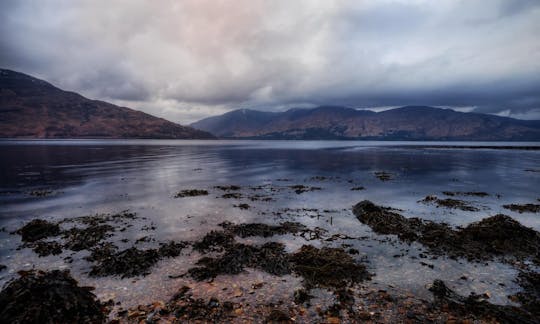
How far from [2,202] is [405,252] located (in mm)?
34466

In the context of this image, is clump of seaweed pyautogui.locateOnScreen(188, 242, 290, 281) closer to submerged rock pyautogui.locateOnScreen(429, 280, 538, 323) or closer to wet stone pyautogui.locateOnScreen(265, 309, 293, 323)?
wet stone pyautogui.locateOnScreen(265, 309, 293, 323)

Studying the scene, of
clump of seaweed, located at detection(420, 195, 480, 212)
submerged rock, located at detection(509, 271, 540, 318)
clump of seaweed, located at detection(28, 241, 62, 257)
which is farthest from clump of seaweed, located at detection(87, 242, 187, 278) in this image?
clump of seaweed, located at detection(420, 195, 480, 212)

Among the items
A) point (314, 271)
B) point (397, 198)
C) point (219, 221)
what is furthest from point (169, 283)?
point (397, 198)

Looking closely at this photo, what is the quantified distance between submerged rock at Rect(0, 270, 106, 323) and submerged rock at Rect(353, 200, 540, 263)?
1575 cm

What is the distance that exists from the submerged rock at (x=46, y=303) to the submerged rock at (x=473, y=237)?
15.8 m

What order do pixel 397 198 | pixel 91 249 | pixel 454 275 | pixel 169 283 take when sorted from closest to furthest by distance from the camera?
pixel 169 283 → pixel 454 275 → pixel 91 249 → pixel 397 198

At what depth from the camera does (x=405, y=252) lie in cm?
1423

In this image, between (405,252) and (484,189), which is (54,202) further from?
(484,189)

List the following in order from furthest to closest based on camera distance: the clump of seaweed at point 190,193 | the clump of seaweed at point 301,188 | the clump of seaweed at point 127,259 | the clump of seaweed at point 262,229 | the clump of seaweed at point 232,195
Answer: the clump of seaweed at point 301,188, the clump of seaweed at point 190,193, the clump of seaweed at point 232,195, the clump of seaweed at point 262,229, the clump of seaweed at point 127,259

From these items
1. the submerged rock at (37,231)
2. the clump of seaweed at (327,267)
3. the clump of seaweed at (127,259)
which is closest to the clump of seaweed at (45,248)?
the submerged rock at (37,231)

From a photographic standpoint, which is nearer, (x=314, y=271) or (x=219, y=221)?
(x=314, y=271)

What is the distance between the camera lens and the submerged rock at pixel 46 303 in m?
8.06

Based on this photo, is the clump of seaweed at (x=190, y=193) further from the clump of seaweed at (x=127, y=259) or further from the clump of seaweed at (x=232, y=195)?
the clump of seaweed at (x=127, y=259)

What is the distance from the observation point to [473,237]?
51.8ft
